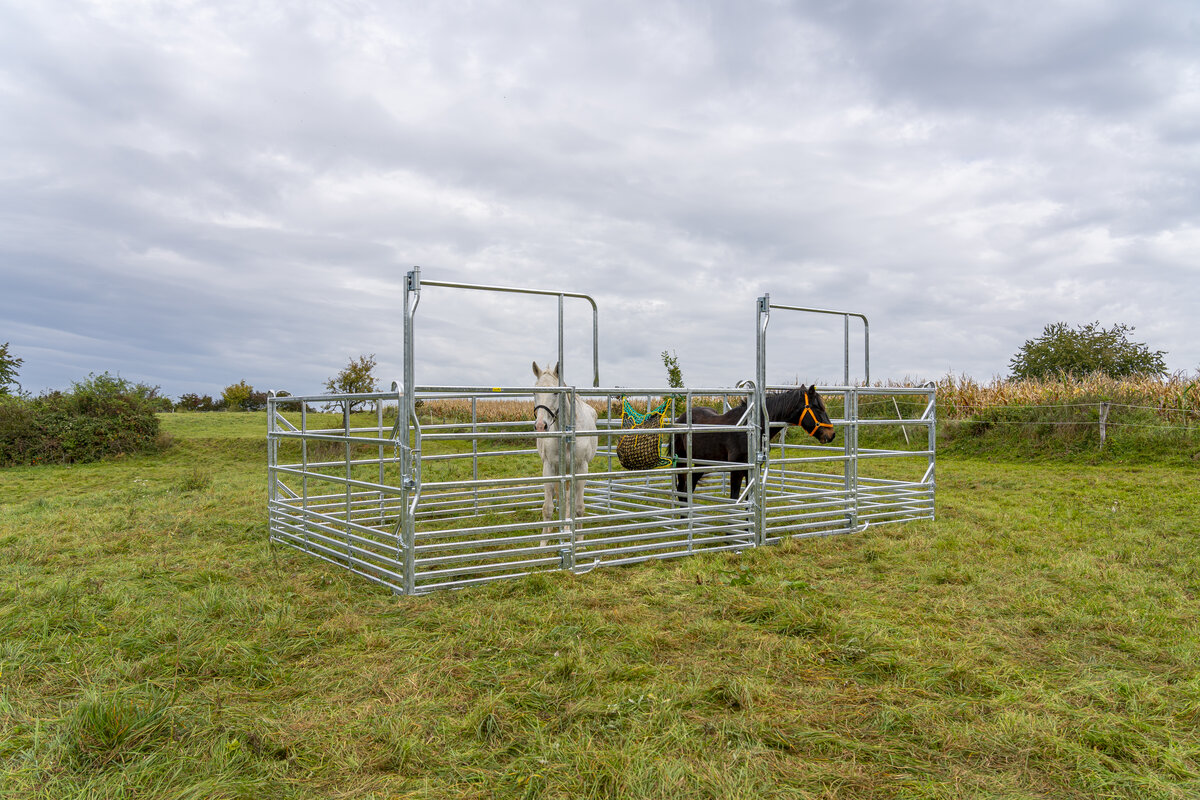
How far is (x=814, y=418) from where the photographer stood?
6.97 meters

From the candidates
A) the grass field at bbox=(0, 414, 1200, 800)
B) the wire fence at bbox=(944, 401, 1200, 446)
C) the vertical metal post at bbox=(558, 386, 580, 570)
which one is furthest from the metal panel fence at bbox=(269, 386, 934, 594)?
the wire fence at bbox=(944, 401, 1200, 446)

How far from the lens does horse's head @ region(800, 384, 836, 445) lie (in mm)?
6969

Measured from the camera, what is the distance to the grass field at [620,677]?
8.35 feet

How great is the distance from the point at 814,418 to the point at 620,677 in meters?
4.36

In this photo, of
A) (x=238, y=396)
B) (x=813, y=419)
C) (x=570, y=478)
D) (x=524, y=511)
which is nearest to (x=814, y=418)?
(x=813, y=419)

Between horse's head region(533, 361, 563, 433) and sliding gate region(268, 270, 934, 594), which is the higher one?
horse's head region(533, 361, 563, 433)

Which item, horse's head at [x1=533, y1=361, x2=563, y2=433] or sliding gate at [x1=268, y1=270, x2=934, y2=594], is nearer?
sliding gate at [x1=268, y1=270, x2=934, y2=594]

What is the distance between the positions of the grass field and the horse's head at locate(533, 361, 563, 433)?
134 centimetres

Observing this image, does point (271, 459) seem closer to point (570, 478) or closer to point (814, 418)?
point (570, 478)

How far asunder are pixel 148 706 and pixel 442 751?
1.31m

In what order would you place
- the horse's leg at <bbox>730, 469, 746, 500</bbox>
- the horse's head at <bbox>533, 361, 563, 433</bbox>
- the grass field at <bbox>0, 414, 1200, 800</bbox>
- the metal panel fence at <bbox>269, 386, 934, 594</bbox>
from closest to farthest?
the grass field at <bbox>0, 414, 1200, 800</bbox>
the metal panel fence at <bbox>269, 386, 934, 594</bbox>
the horse's head at <bbox>533, 361, 563, 433</bbox>
the horse's leg at <bbox>730, 469, 746, 500</bbox>

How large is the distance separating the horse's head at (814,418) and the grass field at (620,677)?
4.33ft

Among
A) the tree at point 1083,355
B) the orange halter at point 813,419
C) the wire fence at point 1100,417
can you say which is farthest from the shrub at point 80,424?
the tree at point 1083,355

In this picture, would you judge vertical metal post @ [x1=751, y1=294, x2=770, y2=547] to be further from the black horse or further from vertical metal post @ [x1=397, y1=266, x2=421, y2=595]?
vertical metal post @ [x1=397, y1=266, x2=421, y2=595]
